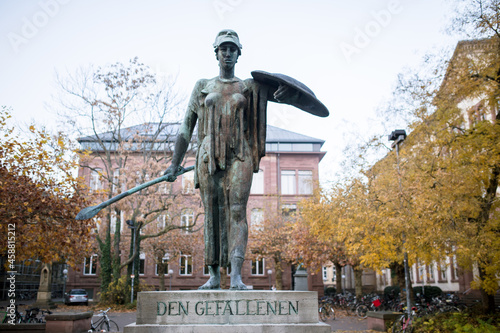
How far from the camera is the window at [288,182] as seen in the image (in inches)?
1905

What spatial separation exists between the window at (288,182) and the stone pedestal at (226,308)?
144 feet

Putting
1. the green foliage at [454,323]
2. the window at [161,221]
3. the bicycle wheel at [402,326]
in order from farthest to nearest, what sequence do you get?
the window at [161,221]
the bicycle wheel at [402,326]
the green foliage at [454,323]

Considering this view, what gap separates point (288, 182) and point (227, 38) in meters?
43.5

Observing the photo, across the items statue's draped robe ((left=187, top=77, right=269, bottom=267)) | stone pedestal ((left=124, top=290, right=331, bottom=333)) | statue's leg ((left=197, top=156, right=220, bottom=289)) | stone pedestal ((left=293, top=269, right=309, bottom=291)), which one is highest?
statue's draped robe ((left=187, top=77, right=269, bottom=267))

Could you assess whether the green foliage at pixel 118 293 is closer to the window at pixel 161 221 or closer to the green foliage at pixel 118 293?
the green foliage at pixel 118 293

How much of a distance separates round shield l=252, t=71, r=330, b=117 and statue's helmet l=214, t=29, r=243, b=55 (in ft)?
1.38

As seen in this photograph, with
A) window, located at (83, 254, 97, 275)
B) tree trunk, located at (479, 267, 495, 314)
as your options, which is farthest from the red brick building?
tree trunk, located at (479, 267, 495, 314)

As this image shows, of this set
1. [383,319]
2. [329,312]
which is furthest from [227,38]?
[329,312]

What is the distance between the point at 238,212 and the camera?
5.14m

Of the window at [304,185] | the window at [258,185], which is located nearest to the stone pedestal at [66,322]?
the window at [258,185]

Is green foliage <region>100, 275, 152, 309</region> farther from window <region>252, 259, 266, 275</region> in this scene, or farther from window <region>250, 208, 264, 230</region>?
window <region>252, 259, 266, 275</region>

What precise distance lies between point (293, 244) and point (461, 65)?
19.0 metres

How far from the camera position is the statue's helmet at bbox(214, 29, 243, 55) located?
216 inches

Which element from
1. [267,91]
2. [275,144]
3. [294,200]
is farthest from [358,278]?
[267,91]
